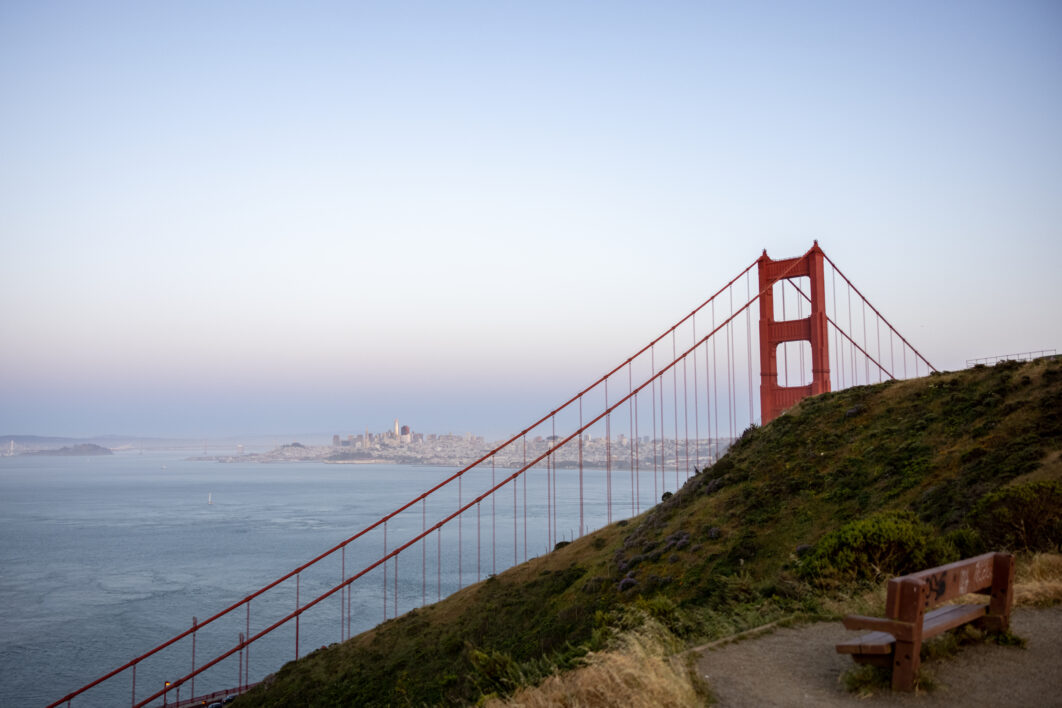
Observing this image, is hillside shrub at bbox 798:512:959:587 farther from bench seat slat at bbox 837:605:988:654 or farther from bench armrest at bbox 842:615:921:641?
bench armrest at bbox 842:615:921:641

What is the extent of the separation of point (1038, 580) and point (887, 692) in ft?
13.5

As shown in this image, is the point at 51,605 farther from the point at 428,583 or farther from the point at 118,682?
the point at 428,583

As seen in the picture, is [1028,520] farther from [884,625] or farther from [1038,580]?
[884,625]

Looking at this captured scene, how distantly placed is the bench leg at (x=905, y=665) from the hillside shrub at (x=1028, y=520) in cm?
542

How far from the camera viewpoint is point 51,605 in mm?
78625

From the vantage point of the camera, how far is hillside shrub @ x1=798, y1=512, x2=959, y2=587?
10.3 metres

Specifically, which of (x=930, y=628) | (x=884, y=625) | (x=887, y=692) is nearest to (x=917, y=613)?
(x=884, y=625)

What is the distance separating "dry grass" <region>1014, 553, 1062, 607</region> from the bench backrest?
1.70 metres

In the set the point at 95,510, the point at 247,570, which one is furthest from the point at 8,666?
the point at 95,510

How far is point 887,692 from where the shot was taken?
21.9 feet

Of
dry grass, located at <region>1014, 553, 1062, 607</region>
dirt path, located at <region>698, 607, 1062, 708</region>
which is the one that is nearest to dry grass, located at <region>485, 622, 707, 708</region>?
dirt path, located at <region>698, 607, 1062, 708</region>

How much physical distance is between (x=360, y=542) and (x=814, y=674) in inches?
4479

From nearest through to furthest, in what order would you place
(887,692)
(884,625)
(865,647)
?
(884,625) < (865,647) < (887,692)

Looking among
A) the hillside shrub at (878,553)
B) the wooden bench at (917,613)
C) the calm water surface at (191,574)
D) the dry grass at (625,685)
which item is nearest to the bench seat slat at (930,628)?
the wooden bench at (917,613)
